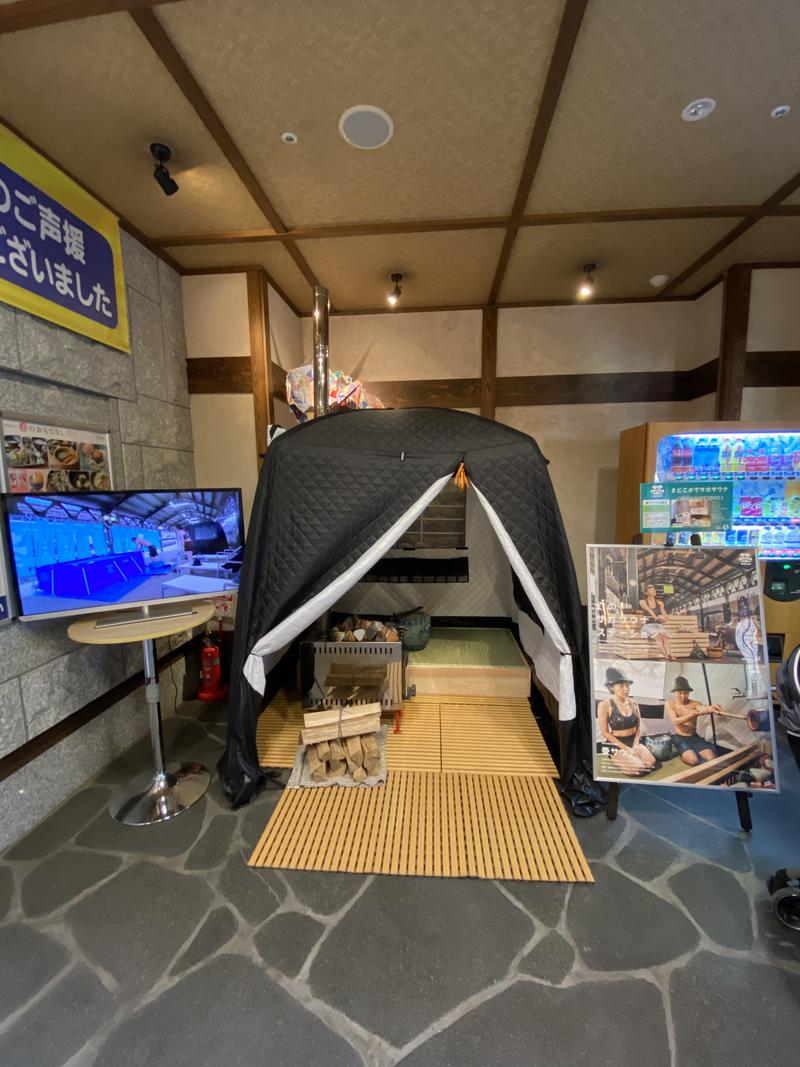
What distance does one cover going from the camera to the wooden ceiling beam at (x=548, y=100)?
4.19 ft

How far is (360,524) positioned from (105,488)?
1491mm

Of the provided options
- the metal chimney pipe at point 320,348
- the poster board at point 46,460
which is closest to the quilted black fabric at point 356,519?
the metal chimney pipe at point 320,348

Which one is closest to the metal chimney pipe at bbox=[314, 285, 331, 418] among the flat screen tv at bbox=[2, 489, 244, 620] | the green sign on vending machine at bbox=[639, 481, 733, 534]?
the flat screen tv at bbox=[2, 489, 244, 620]

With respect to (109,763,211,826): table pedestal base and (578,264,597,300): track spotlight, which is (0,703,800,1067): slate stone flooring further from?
(578,264,597,300): track spotlight

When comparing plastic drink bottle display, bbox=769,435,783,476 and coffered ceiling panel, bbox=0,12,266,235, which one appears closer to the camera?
coffered ceiling panel, bbox=0,12,266,235

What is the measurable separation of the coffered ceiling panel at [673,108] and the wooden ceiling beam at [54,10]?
1425 mm

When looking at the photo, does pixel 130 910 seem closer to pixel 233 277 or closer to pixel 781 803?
pixel 781 803

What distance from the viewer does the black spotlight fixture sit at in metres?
1.76

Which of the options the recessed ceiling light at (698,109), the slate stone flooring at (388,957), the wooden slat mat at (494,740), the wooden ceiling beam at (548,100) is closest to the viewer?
the slate stone flooring at (388,957)

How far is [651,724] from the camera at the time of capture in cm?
179

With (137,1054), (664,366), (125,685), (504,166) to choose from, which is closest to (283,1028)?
(137,1054)

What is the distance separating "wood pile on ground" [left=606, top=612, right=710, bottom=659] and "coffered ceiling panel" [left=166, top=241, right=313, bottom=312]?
2.91 m

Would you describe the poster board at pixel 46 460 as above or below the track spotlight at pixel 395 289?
below

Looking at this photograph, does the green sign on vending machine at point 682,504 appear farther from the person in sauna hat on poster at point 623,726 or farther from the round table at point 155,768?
the round table at point 155,768
